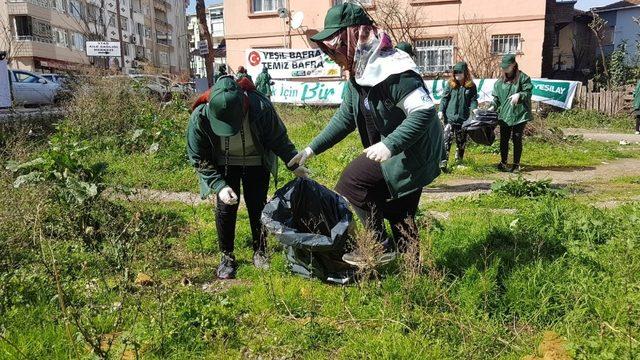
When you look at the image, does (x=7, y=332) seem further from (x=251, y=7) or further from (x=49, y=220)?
(x=251, y=7)

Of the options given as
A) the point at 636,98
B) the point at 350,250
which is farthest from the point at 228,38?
the point at 350,250

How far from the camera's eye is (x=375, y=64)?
2.86 m

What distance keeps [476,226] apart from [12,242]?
3579 mm

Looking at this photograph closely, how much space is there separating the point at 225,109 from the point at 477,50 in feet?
58.5

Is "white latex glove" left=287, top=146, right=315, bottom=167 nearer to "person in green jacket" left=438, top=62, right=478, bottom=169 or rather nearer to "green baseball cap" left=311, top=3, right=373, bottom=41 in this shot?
"green baseball cap" left=311, top=3, right=373, bottom=41

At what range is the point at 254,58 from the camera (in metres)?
19.8

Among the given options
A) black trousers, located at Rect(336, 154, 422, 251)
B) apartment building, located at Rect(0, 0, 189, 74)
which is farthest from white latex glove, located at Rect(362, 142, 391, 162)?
apartment building, located at Rect(0, 0, 189, 74)

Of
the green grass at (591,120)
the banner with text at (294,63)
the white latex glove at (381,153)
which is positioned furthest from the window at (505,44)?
the white latex glove at (381,153)

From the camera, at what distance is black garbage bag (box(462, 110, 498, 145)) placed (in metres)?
7.50

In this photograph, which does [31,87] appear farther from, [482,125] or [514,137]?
[514,137]

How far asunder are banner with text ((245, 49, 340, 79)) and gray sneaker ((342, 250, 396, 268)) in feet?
53.1

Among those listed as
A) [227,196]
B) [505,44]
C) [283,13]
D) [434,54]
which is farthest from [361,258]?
[283,13]

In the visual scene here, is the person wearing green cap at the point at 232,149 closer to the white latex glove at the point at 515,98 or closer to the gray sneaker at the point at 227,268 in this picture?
the gray sneaker at the point at 227,268

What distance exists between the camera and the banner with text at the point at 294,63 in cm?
1900
